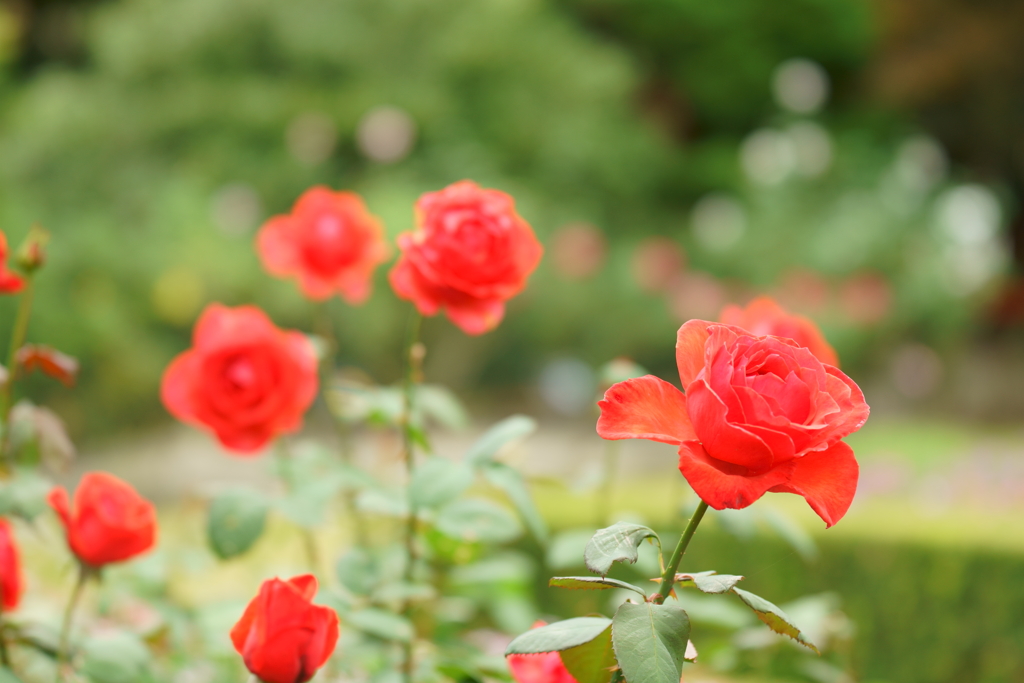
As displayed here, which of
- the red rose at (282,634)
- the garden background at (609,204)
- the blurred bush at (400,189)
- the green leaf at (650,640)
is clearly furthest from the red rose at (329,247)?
the blurred bush at (400,189)

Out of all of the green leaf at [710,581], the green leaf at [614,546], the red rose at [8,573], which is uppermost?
the green leaf at [614,546]

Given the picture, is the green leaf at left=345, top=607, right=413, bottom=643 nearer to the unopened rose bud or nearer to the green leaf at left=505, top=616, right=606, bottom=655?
the green leaf at left=505, top=616, right=606, bottom=655

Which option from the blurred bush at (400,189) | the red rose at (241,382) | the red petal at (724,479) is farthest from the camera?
the blurred bush at (400,189)

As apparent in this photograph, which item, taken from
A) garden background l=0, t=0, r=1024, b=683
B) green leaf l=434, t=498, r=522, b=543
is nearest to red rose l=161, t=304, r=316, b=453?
green leaf l=434, t=498, r=522, b=543

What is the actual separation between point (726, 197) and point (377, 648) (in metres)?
8.54

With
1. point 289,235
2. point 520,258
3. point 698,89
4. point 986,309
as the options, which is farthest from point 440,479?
point 698,89

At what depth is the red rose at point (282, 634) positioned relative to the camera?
0.52 m

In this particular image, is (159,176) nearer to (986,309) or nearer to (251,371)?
(251,371)

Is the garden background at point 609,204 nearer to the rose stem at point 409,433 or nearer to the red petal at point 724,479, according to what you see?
the rose stem at point 409,433

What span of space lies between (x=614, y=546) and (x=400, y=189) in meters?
5.04

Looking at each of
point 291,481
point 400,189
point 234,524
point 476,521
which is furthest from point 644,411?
point 400,189

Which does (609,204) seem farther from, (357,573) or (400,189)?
(357,573)

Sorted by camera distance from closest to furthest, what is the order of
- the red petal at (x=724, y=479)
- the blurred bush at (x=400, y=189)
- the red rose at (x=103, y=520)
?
the red petal at (x=724, y=479) < the red rose at (x=103, y=520) < the blurred bush at (x=400, y=189)

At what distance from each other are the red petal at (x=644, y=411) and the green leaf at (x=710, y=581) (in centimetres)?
9
